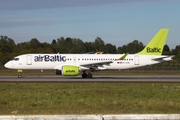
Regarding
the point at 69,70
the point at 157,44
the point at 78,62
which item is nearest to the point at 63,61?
the point at 78,62

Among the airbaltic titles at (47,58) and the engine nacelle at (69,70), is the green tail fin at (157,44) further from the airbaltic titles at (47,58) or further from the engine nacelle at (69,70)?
the airbaltic titles at (47,58)

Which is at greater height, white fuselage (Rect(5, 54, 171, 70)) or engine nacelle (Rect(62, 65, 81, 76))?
white fuselage (Rect(5, 54, 171, 70))

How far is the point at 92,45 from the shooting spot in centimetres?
18862

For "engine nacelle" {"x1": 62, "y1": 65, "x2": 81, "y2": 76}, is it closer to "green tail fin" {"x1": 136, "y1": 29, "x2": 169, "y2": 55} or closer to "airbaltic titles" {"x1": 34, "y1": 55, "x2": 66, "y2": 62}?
"airbaltic titles" {"x1": 34, "y1": 55, "x2": 66, "y2": 62}

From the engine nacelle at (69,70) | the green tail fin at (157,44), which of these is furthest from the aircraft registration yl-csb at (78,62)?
the green tail fin at (157,44)

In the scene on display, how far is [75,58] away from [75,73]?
382cm

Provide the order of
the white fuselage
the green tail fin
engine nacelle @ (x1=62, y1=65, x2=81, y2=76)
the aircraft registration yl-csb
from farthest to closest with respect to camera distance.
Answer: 1. the green tail fin
2. the white fuselage
3. the aircraft registration yl-csb
4. engine nacelle @ (x1=62, y1=65, x2=81, y2=76)

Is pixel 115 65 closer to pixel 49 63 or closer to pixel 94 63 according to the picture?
pixel 94 63

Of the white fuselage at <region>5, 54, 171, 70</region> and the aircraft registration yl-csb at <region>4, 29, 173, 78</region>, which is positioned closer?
the aircraft registration yl-csb at <region>4, 29, 173, 78</region>

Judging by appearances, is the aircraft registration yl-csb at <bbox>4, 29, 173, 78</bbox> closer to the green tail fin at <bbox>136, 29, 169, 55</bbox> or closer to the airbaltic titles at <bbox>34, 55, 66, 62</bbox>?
the airbaltic titles at <bbox>34, 55, 66, 62</bbox>

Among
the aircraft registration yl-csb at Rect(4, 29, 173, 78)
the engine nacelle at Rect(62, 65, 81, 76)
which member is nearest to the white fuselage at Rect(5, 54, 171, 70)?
the aircraft registration yl-csb at Rect(4, 29, 173, 78)

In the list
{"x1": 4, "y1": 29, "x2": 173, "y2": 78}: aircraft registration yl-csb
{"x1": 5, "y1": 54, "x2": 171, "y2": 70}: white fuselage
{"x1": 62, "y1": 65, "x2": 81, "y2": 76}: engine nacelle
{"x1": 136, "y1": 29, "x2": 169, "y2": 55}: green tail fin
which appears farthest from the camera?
{"x1": 136, "y1": 29, "x2": 169, "y2": 55}: green tail fin

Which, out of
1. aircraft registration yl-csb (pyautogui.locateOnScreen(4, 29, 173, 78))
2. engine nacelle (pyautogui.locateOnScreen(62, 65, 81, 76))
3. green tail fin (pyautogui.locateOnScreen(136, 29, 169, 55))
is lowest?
engine nacelle (pyautogui.locateOnScreen(62, 65, 81, 76))

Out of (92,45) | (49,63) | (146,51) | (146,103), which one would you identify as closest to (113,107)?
(146,103)
